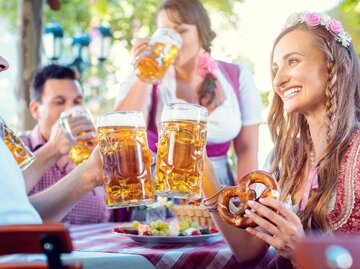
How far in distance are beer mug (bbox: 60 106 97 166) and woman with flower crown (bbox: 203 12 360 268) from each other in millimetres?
663

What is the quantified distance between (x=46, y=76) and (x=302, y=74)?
175 cm

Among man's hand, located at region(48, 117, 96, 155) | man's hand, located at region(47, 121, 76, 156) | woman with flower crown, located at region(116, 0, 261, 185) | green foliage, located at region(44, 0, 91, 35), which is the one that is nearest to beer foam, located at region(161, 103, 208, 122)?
man's hand, located at region(48, 117, 96, 155)

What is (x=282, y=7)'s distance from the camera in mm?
7598

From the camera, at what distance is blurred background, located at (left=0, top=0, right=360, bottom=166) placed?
190 inches

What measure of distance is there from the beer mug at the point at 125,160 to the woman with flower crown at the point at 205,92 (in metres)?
1.09

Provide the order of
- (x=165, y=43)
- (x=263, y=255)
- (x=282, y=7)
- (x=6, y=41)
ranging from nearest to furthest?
(x=263, y=255)
(x=165, y=43)
(x=282, y=7)
(x=6, y=41)

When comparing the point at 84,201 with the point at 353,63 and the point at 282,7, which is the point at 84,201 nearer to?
the point at 353,63

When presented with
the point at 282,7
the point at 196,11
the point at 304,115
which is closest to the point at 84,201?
the point at 196,11

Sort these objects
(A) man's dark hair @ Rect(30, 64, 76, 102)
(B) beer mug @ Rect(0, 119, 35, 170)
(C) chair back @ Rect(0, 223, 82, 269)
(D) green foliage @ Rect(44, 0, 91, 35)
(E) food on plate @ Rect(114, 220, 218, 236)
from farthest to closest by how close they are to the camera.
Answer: (D) green foliage @ Rect(44, 0, 91, 35) → (A) man's dark hair @ Rect(30, 64, 76, 102) → (B) beer mug @ Rect(0, 119, 35, 170) → (E) food on plate @ Rect(114, 220, 218, 236) → (C) chair back @ Rect(0, 223, 82, 269)

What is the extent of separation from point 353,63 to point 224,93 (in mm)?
910

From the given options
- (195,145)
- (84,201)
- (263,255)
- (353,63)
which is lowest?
(84,201)

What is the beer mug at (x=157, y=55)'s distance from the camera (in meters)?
2.32

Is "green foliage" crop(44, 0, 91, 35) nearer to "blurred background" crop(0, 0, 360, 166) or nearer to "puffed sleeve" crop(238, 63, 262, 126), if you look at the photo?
"blurred background" crop(0, 0, 360, 166)

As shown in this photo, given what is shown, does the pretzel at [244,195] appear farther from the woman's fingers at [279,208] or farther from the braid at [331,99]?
the braid at [331,99]
